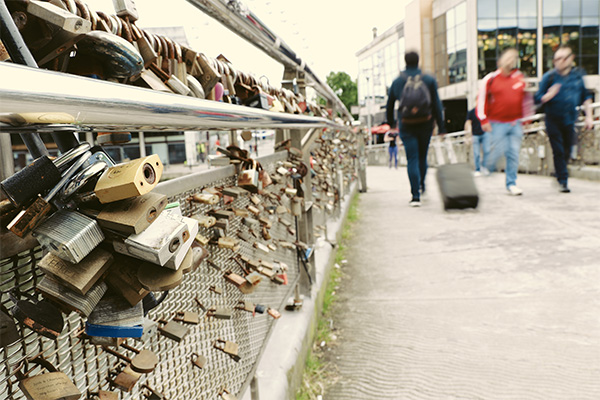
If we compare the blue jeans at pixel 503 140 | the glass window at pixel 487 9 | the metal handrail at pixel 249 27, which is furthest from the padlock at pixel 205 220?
the glass window at pixel 487 9

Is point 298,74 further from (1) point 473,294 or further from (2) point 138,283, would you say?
(2) point 138,283

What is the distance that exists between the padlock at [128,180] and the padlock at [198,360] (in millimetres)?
768

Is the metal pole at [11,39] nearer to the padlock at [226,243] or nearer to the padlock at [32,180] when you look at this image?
the padlock at [32,180]

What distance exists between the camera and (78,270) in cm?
54

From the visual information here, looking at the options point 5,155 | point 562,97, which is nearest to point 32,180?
point 5,155

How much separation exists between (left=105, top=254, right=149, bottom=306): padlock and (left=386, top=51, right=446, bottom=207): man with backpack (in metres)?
4.84

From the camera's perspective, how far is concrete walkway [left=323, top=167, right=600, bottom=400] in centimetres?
215

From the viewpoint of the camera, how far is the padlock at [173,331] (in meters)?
0.99

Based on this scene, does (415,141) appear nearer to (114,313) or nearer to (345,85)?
(114,313)

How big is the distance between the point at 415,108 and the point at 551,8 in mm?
29162

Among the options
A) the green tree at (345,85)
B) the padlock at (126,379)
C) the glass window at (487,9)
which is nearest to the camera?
the padlock at (126,379)

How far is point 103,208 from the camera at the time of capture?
552 millimetres

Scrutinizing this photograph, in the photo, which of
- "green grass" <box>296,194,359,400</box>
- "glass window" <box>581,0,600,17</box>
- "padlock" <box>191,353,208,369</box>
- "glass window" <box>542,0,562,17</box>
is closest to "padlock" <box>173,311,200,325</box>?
"padlock" <box>191,353,208,369</box>

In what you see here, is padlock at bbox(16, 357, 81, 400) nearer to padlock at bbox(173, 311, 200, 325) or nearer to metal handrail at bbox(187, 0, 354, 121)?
padlock at bbox(173, 311, 200, 325)
